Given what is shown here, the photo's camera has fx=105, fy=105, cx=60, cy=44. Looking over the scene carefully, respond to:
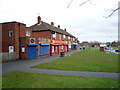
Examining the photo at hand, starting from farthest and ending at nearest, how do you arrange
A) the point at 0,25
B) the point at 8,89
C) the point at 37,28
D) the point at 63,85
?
1. the point at 37,28
2. the point at 0,25
3. the point at 63,85
4. the point at 8,89

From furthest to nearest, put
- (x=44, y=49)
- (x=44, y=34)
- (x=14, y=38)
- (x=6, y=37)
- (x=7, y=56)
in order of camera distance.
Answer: (x=44, y=34)
(x=44, y=49)
(x=6, y=37)
(x=14, y=38)
(x=7, y=56)

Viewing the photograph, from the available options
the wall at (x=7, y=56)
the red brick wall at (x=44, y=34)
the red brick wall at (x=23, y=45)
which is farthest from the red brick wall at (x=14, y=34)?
the red brick wall at (x=44, y=34)

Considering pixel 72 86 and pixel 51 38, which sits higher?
pixel 51 38

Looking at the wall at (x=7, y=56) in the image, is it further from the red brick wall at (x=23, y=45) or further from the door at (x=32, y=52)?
the door at (x=32, y=52)

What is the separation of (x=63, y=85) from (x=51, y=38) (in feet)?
63.7

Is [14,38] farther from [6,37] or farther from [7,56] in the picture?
[7,56]

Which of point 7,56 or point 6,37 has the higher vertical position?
point 6,37

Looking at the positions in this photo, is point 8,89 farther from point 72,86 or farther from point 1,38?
point 1,38

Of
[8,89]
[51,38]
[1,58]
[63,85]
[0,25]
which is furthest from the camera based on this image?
[51,38]

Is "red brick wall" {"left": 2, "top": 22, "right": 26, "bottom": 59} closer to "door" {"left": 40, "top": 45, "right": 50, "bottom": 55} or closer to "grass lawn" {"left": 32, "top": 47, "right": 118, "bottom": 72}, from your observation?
"door" {"left": 40, "top": 45, "right": 50, "bottom": 55}

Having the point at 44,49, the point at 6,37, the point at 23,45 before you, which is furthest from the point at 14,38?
the point at 44,49

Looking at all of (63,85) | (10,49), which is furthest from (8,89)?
(10,49)

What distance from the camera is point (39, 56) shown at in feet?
63.5

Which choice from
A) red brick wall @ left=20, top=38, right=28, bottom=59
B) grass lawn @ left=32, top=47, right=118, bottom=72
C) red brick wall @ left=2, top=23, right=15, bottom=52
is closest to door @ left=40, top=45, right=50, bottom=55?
red brick wall @ left=20, top=38, right=28, bottom=59
